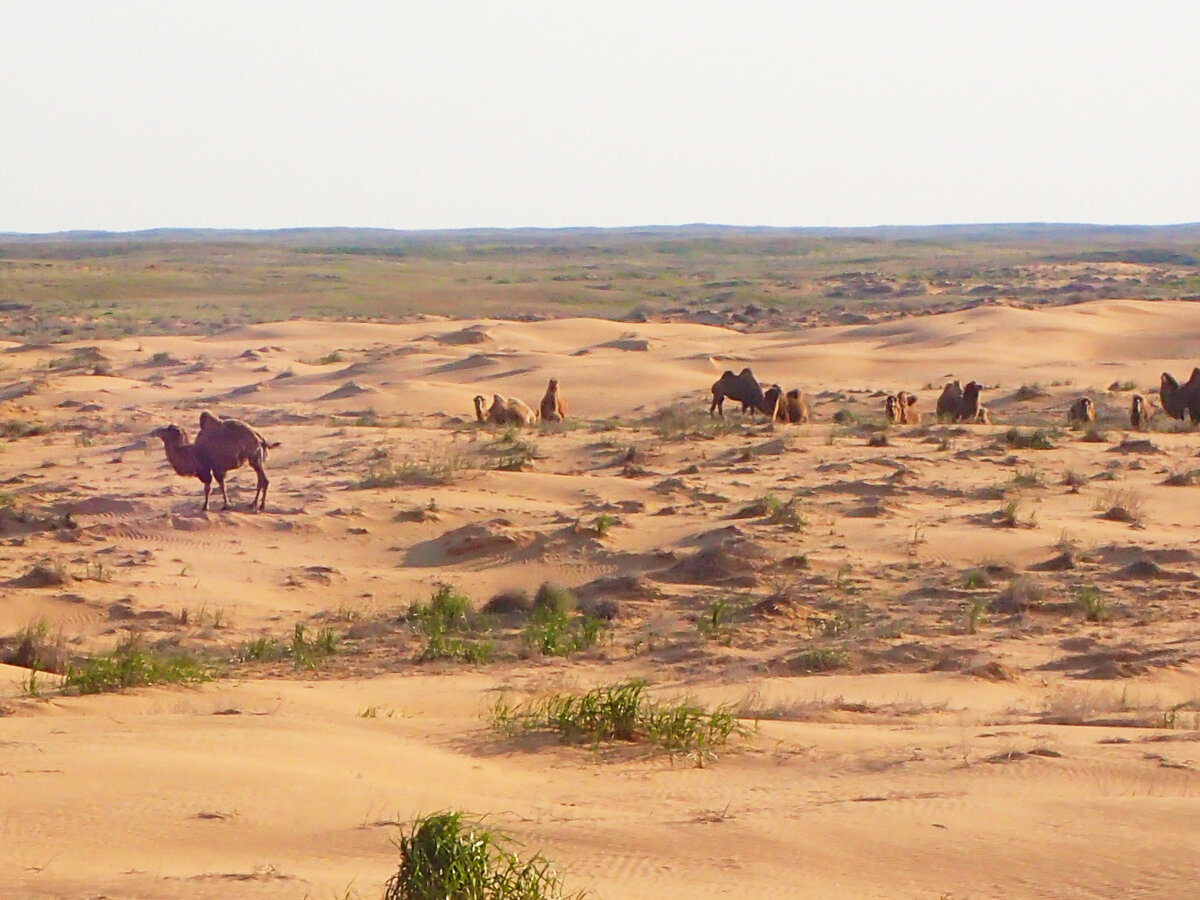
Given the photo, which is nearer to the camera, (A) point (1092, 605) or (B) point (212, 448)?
(A) point (1092, 605)

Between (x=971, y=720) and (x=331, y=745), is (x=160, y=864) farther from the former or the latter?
(x=971, y=720)

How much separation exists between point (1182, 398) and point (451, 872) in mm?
19170

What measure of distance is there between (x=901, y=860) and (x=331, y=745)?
2774 millimetres

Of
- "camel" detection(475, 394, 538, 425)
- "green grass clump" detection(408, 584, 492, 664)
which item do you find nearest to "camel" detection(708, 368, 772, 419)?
"camel" detection(475, 394, 538, 425)

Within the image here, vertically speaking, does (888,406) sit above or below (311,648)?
above

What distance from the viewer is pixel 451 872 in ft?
15.8

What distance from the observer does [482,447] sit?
62.5 ft

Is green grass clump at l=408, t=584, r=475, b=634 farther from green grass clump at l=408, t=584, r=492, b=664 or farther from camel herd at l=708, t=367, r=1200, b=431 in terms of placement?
camel herd at l=708, t=367, r=1200, b=431

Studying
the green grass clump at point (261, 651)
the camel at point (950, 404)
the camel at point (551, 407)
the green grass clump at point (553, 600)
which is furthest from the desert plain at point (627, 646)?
the camel at point (950, 404)

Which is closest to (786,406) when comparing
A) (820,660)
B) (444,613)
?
(444,613)

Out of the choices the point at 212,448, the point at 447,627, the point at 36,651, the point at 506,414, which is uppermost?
the point at 212,448

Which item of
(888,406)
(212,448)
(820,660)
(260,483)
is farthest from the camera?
(888,406)

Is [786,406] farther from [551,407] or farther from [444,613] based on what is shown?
[444,613]

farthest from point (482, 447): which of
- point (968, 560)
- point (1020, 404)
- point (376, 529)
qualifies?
point (1020, 404)
